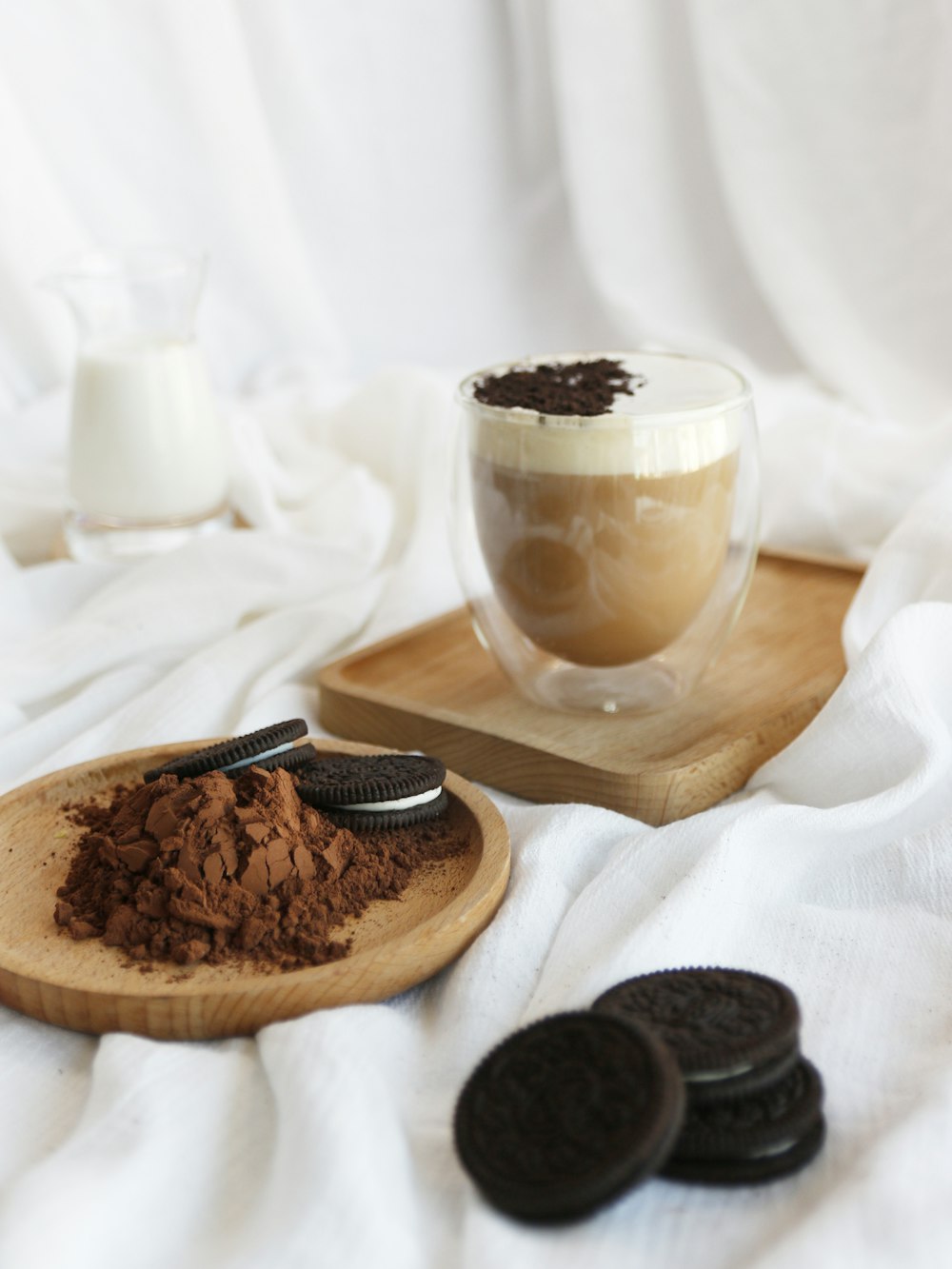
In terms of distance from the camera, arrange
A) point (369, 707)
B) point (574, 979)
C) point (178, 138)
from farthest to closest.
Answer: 1. point (178, 138)
2. point (369, 707)
3. point (574, 979)

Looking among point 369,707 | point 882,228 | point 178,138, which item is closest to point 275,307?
point 178,138

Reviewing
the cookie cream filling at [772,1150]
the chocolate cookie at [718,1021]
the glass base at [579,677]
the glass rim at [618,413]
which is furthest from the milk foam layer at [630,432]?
the cookie cream filling at [772,1150]

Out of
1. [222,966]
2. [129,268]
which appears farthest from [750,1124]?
[129,268]

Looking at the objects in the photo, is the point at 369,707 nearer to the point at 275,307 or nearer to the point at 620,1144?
the point at 620,1144

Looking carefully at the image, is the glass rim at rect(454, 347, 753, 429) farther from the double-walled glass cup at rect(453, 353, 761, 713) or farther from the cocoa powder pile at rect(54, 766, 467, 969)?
the cocoa powder pile at rect(54, 766, 467, 969)

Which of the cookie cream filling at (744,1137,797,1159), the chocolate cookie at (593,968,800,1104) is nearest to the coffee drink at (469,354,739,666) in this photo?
the chocolate cookie at (593,968,800,1104)

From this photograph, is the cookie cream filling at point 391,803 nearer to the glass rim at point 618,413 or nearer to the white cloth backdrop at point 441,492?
the white cloth backdrop at point 441,492

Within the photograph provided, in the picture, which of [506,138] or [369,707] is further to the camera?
[506,138]

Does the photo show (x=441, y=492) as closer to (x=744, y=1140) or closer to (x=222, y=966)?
Answer: (x=222, y=966)
